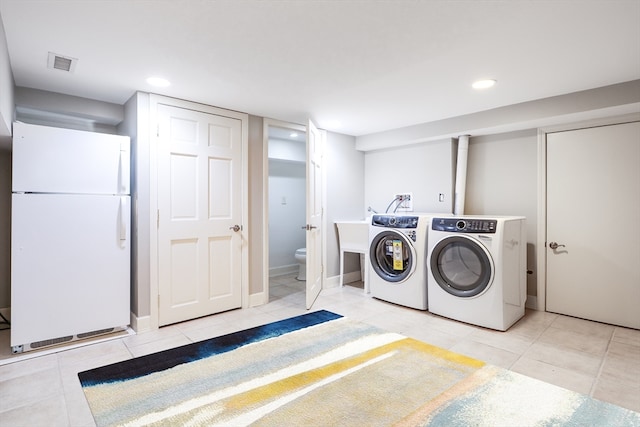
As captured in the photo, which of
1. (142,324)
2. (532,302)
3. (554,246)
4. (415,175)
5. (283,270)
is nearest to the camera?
(142,324)

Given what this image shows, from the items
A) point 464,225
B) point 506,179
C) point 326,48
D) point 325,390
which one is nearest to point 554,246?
point 506,179

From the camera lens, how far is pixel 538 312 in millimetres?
3467

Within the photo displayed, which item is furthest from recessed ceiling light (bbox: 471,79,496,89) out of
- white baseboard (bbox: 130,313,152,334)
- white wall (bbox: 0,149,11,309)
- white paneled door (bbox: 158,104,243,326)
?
white wall (bbox: 0,149,11,309)

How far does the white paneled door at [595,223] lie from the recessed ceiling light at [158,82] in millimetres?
3724

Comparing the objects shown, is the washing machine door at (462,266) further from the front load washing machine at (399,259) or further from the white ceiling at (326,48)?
the white ceiling at (326,48)

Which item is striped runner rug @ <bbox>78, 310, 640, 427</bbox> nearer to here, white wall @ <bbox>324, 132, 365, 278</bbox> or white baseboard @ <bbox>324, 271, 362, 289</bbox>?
white baseboard @ <bbox>324, 271, 362, 289</bbox>

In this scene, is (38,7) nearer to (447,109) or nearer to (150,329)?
(150,329)

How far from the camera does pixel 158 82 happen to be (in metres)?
2.67

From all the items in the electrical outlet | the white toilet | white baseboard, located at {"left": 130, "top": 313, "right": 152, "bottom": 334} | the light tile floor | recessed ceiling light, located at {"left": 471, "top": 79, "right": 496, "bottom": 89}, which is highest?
recessed ceiling light, located at {"left": 471, "top": 79, "right": 496, "bottom": 89}

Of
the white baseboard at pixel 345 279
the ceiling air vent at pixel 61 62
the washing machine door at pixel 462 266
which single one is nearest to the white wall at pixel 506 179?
the washing machine door at pixel 462 266

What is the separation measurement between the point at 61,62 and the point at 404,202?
3786 mm

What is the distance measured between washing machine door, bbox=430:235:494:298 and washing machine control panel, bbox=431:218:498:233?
0.26 feet

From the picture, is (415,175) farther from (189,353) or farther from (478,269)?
(189,353)

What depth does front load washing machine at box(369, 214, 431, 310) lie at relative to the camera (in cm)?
349
